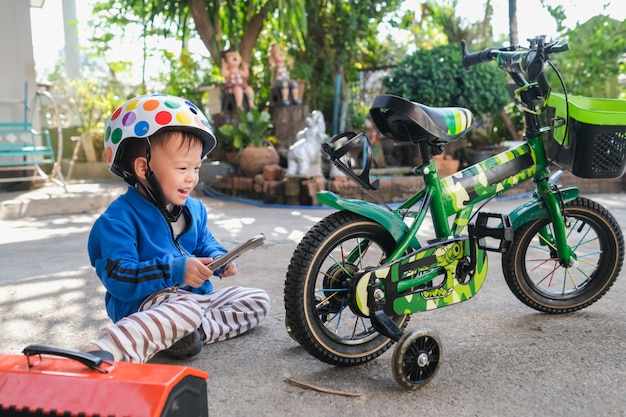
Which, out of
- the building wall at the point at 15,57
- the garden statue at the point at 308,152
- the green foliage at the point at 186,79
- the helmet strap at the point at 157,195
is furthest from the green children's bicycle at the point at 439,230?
the green foliage at the point at 186,79

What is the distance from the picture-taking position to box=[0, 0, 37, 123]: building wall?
284 inches

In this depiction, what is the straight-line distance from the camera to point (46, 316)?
2.54 m

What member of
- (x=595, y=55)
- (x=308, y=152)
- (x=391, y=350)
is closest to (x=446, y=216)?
(x=391, y=350)

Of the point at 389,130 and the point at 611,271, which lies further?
the point at 611,271

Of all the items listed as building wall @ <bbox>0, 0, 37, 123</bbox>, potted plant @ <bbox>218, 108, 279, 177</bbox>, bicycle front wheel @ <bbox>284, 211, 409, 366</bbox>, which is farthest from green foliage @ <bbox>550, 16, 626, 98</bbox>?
building wall @ <bbox>0, 0, 37, 123</bbox>

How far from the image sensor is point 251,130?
779cm

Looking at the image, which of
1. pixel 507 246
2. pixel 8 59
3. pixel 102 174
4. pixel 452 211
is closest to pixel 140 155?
pixel 452 211

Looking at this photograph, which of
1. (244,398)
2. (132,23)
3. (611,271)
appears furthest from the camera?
(132,23)

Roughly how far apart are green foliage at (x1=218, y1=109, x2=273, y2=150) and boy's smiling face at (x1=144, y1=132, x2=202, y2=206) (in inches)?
226

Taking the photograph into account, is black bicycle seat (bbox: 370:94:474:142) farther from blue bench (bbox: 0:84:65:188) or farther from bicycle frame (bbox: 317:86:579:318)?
blue bench (bbox: 0:84:65:188)

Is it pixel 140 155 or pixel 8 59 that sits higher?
pixel 8 59

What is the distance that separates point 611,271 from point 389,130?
3.94ft

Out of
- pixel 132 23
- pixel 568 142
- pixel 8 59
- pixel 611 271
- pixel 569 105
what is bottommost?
pixel 611 271

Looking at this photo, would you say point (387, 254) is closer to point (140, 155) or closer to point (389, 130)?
point (389, 130)
